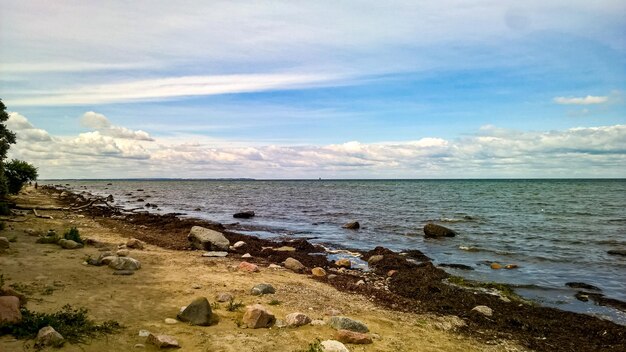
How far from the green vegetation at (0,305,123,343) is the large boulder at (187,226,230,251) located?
10.8 meters

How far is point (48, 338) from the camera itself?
670 cm

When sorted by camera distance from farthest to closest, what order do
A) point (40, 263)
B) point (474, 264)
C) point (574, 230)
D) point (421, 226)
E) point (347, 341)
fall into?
point (421, 226), point (574, 230), point (474, 264), point (40, 263), point (347, 341)

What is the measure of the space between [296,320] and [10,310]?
560 cm

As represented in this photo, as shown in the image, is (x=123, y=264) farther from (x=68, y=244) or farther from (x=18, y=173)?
(x=18, y=173)

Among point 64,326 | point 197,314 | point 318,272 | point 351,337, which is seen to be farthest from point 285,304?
point 64,326

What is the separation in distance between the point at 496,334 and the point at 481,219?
29.1 meters

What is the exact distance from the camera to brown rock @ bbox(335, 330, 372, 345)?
812 centimetres

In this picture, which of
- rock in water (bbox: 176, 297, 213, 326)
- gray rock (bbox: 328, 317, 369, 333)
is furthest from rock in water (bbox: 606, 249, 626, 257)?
rock in water (bbox: 176, 297, 213, 326)

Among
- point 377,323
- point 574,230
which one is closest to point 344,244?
point 377,323

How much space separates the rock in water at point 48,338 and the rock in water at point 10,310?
794 mm

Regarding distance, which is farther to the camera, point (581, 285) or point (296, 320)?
point (581, 285)

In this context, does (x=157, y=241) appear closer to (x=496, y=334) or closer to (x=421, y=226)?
(x=496, y=334)

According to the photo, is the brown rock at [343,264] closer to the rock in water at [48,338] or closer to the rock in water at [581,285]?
the rock in water at [581,285]

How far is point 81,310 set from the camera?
27.5 feet
